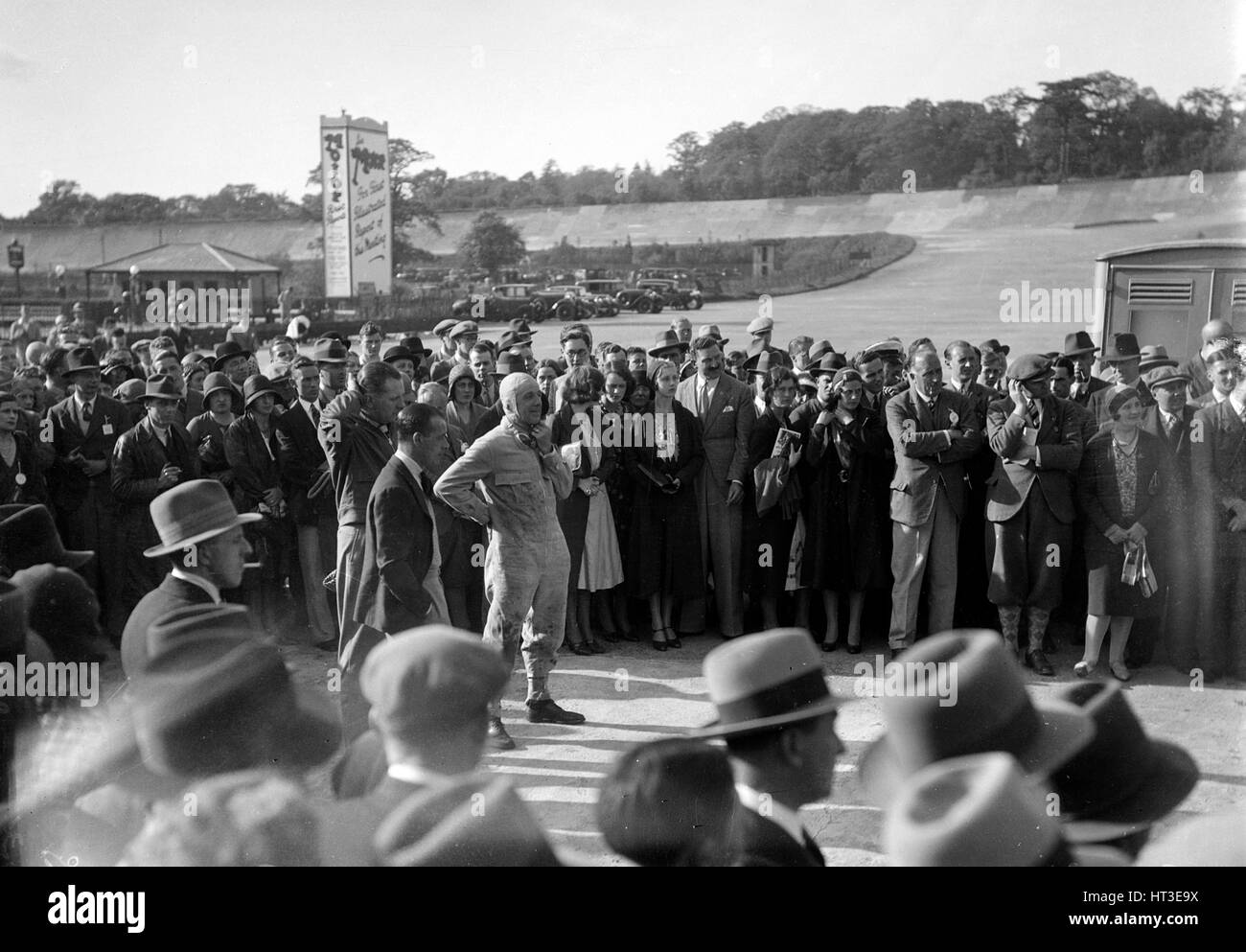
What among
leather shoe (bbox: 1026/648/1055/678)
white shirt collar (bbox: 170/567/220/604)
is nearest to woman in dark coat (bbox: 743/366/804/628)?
leather shoe (bbox: 1026/648/1055/678)

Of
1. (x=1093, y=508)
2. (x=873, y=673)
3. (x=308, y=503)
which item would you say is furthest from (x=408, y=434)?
(x=1093, y=508)

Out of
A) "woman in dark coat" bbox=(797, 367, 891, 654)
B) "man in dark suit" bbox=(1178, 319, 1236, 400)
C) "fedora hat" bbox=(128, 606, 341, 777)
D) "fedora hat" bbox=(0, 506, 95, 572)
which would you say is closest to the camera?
"fedora hat" bbox=(128, 606, 341, 777)

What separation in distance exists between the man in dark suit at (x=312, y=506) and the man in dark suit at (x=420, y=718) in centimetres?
419

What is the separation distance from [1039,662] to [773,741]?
163 inches

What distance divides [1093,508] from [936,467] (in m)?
→ 0.83

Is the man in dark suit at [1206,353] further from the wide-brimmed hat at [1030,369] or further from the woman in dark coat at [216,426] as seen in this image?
the woman in dark coat at [216,426]

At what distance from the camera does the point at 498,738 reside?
5.04 metres

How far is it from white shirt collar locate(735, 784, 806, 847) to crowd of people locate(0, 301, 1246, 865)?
0.42 meters

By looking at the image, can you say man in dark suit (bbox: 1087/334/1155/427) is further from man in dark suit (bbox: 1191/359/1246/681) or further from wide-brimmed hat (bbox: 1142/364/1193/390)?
man in dark suit (bbox: 1191/359/1246/681)

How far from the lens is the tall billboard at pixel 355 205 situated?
4.45 meters

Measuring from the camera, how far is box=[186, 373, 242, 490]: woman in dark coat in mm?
6633

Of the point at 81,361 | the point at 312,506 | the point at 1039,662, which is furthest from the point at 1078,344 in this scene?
the point at 81,361

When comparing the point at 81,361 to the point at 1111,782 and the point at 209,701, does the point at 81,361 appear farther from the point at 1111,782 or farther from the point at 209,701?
the point at 1111,782

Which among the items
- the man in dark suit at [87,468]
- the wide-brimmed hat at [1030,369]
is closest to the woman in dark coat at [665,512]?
the wide-brimmed hat at [1030,369]
